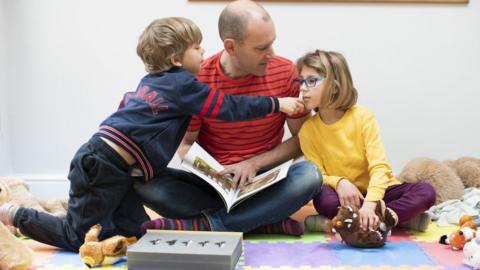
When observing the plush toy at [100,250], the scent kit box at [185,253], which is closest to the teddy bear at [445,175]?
the scent kit box at [185,253]

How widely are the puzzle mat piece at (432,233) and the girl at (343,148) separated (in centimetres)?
3

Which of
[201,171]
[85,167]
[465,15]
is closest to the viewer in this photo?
[85,167]

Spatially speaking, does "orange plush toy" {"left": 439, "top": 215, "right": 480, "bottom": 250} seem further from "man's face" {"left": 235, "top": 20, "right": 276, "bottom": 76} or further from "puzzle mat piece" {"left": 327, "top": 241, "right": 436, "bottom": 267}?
"man's face" {"left": 235, "top": 20, "right": 276, "bottom": 76}

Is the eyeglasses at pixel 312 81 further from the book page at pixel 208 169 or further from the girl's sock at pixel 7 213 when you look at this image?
the girl's sock at pixel 7 213

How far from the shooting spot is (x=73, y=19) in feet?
6.64

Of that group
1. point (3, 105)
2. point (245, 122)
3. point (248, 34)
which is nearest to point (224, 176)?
point (245, 122)

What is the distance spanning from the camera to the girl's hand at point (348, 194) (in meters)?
1.50

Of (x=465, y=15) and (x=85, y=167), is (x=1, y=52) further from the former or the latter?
(x=465, y=15)

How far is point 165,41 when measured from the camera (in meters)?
1.40

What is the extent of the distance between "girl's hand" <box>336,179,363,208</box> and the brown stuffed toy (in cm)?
6

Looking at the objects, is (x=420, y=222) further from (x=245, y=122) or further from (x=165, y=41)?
(x=165, y=41)

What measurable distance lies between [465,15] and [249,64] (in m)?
0.91

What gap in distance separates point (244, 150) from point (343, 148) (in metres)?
0.28

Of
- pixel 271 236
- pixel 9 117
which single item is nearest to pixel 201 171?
pixel 271 236
